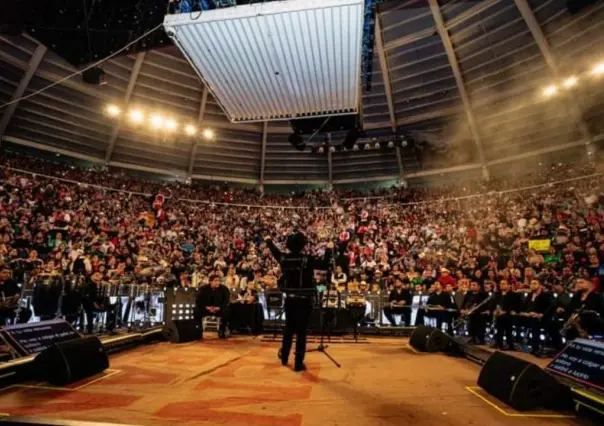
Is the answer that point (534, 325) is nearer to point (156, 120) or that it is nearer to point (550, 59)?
point (550, 59)

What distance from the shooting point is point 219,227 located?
20812 millimetres

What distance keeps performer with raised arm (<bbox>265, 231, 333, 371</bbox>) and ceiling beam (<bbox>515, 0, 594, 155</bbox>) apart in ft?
48.0

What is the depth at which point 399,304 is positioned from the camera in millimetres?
11781

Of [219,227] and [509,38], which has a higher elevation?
[509,38]

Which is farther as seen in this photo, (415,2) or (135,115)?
(135,115)

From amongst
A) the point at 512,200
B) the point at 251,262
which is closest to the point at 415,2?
the point at 512,200

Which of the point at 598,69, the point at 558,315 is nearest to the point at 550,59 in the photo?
the point at 598,69

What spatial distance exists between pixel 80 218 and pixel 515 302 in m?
16.1

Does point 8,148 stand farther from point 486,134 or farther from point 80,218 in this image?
point 486,134

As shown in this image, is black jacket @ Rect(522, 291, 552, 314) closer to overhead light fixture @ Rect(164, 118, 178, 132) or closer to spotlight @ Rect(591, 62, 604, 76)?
spotlight @ Rect(591, 62, 604, 76)

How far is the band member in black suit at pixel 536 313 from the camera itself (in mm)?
7695

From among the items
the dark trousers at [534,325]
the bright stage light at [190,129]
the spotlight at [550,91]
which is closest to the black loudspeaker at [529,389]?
the dark trousers at [534,325]

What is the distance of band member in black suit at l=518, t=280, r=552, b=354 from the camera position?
770cm

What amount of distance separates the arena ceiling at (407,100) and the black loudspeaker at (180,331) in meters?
13.6
